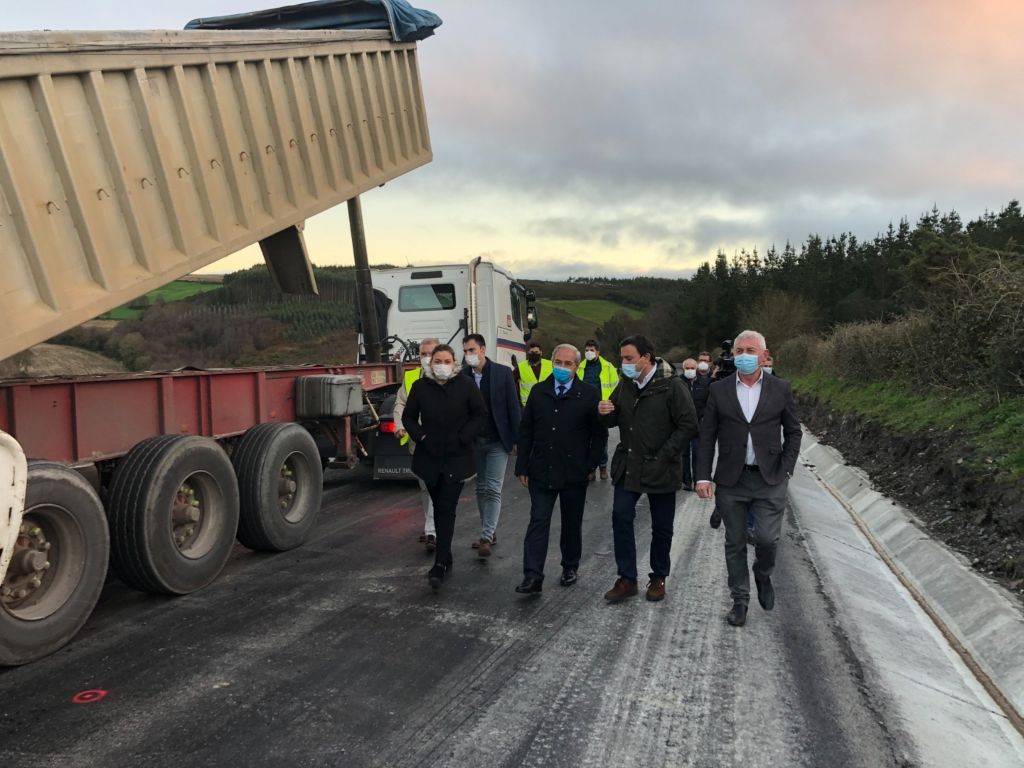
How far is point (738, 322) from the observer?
2778 inches

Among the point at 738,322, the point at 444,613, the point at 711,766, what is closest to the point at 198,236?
the point at 444,613

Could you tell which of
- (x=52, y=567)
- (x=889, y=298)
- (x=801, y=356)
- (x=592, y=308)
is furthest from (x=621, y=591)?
(x=592, y=308)

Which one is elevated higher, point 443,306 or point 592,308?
point 592,308

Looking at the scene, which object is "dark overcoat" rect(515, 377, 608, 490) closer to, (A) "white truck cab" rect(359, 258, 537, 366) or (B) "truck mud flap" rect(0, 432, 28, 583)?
(B) "truck mud flap" rect(0, 432, 28, 583)

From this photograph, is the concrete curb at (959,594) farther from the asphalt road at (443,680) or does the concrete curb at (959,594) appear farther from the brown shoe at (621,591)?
the brown shoe at (621,591)

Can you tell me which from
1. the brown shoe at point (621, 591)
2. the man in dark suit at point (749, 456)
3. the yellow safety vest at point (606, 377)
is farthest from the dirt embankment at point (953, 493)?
the yellow safety vest at point (606, 377)

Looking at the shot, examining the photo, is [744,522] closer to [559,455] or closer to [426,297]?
[559,455]

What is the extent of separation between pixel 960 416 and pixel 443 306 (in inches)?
301

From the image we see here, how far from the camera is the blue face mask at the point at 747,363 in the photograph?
500 cm

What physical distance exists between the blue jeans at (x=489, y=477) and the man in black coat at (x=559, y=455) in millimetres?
739

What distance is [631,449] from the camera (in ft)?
17.9

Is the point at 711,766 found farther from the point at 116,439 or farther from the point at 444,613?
the point at 116,439

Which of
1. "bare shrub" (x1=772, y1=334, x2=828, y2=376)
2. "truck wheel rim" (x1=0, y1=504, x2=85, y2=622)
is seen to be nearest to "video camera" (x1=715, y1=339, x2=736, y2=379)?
"truck wheel rim" (x1=0, y1=504, x2=85, y2=622)

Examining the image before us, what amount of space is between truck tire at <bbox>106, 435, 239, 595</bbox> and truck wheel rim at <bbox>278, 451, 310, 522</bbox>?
0.97 m
